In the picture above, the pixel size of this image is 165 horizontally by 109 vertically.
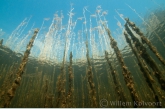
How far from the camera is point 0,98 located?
12102 millimetres

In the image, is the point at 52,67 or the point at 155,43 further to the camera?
the point at 52,67

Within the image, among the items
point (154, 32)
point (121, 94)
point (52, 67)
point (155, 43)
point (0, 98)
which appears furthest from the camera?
point (52, 67)

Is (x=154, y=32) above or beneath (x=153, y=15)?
beneath

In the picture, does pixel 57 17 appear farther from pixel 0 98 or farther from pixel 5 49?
pixel 0 98

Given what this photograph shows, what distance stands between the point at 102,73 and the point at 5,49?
674 inches

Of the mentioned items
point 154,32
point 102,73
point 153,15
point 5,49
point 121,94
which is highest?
point 153,15

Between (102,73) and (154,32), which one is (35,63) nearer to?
(102,73)

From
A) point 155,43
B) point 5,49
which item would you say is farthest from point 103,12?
point 5,49

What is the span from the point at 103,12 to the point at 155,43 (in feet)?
30.7

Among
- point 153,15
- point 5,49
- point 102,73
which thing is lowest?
point 102,73

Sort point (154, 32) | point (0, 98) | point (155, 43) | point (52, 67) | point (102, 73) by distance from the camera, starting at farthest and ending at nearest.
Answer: point (102, 73)
point (52, 67)
point (155, 43)
point (154, 32)
point (0, 98)

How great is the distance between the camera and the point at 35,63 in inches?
825

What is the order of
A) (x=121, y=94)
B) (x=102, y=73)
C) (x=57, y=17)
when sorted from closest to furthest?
(x=121, y=94), (x=57, y=17), (x=102, y=73)

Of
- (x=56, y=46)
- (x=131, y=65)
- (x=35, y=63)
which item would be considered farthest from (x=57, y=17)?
(x=131, y=65)
